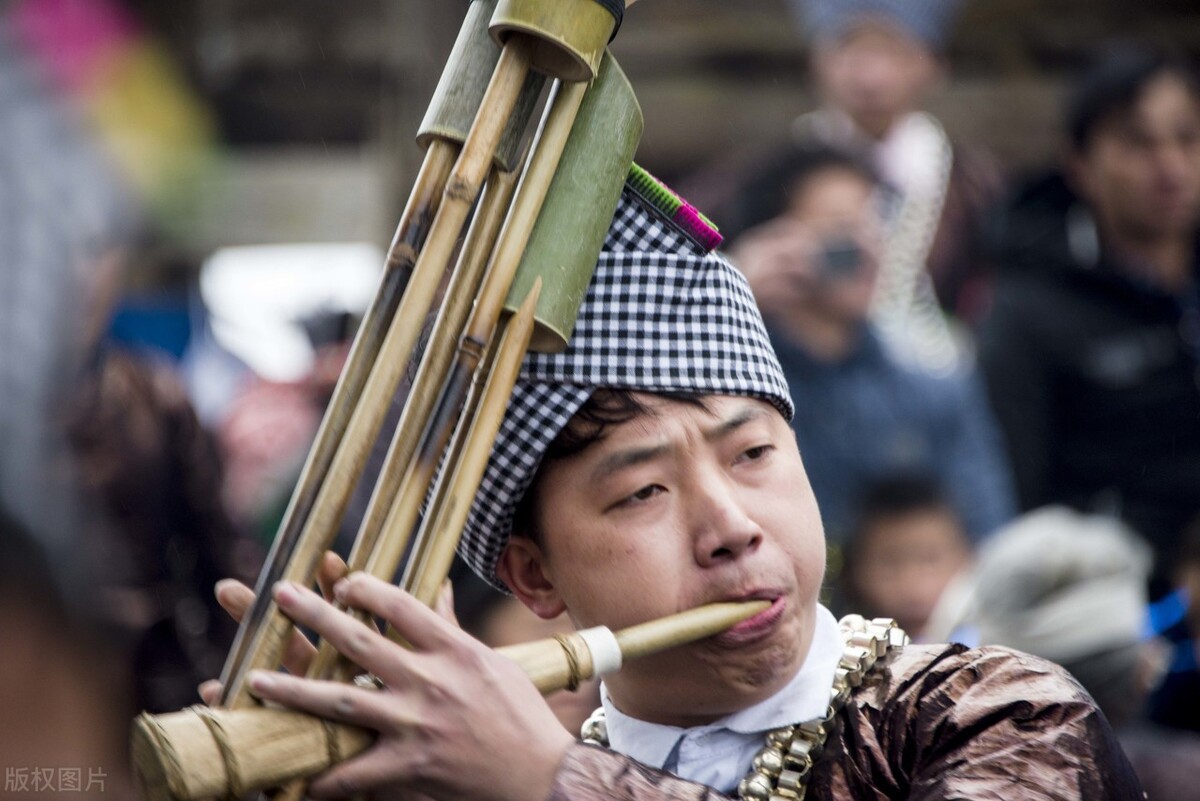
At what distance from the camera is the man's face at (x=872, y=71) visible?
17.4ft

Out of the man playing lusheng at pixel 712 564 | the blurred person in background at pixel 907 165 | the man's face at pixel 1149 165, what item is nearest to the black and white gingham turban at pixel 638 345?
the man playing lusheng at pixel 712 564

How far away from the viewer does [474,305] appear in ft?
6.31

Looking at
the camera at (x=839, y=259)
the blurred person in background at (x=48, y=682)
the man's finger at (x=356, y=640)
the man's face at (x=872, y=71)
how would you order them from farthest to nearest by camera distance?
the man's face at (x=872, y=71)
the camera at (x=839, y=259)
the blurred person in background at (x=48, y=682)
the man's finger at (x=356, y=640)

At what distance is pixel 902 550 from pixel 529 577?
2.43 metres

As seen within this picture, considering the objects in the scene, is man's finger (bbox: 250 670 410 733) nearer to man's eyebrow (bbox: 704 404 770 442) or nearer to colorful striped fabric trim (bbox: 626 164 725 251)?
man's eyebrow (bbox: 704 404 770 442)

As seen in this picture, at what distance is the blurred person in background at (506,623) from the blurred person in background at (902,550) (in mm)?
1216

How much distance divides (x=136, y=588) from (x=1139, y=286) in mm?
2955

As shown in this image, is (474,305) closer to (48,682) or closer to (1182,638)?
(48,682)

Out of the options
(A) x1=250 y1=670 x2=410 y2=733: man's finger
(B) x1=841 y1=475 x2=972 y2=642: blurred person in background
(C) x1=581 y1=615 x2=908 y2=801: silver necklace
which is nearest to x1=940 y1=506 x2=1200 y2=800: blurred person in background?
(B) x1=841 y1=475 x2=972 y2=642: blurred person in background

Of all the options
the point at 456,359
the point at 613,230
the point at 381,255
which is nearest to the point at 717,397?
the point at 613,230

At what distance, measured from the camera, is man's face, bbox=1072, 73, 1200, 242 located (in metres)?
4.96

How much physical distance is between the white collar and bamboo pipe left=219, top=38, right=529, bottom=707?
0.57 metres

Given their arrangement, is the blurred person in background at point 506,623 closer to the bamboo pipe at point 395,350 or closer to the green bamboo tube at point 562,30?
the bamboo pipe at point 395,350

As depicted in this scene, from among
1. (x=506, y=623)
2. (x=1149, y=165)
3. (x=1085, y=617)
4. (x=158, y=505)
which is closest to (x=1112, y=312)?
(x=1149, y=165)
